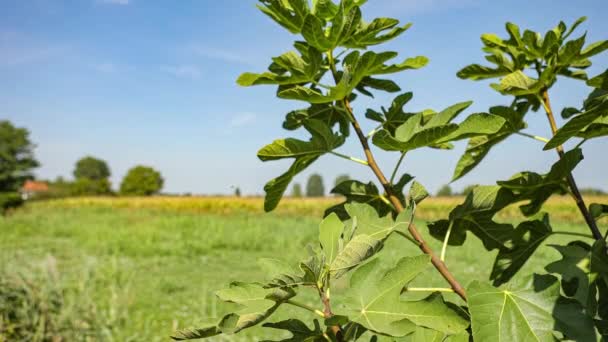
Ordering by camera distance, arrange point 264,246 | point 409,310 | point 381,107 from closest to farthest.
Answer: point 409,310, point 381,107, point 264,246

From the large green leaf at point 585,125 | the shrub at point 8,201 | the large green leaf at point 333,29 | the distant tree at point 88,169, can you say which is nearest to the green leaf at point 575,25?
the large green leaf at point 585,125

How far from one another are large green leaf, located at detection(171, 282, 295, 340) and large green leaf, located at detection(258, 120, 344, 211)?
20 cm

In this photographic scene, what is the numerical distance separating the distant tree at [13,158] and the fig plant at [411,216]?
119 feet

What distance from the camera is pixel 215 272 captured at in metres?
7.20

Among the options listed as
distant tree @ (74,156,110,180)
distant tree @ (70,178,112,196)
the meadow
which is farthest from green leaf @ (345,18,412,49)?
distant tree @ (74,156,110,180)

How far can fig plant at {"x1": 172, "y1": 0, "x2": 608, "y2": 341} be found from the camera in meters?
0.51

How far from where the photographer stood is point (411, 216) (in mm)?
564

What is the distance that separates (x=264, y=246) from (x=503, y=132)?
900cm

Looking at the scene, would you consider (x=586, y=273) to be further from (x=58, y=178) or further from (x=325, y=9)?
(x=58, y=178)

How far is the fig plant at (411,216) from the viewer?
1.69ft

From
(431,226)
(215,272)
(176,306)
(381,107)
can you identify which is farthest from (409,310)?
(215,272)

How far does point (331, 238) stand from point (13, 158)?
126ft

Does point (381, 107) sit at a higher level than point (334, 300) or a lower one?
higher

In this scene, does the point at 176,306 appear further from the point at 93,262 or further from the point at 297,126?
the point at 297,126
